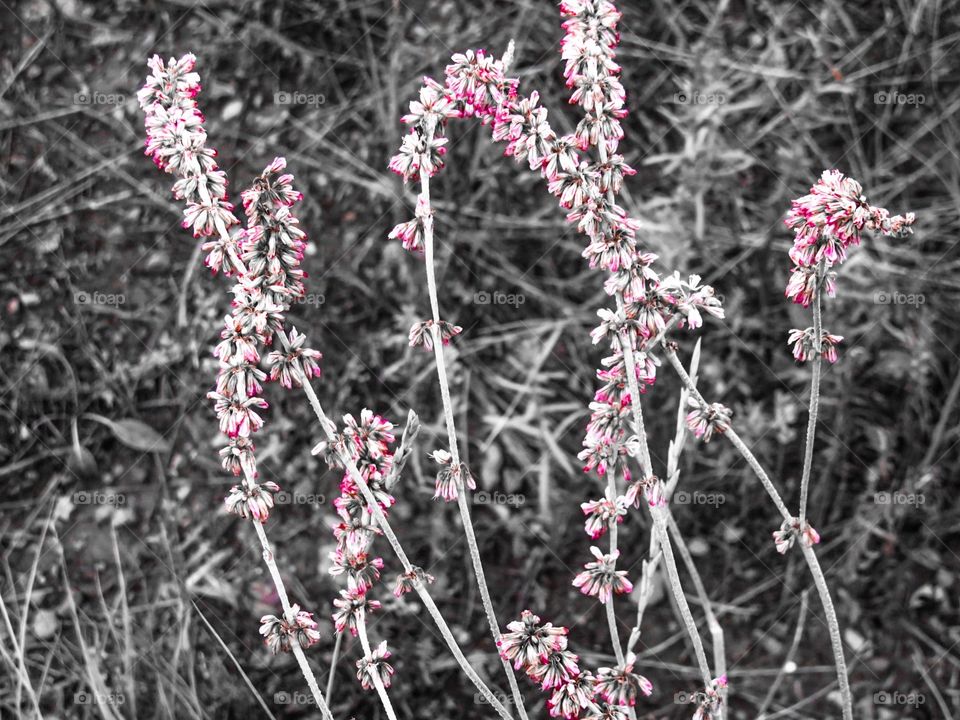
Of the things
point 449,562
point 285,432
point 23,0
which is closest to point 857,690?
point 449,562

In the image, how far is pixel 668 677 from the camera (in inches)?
153

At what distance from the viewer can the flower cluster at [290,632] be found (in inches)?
75.7

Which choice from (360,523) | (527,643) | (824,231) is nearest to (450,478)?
(360,523)

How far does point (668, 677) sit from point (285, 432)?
6.43ft

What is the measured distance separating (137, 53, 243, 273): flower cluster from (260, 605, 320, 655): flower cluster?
2.37 ft

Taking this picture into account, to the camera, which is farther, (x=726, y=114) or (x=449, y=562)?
(x=726, y=114)

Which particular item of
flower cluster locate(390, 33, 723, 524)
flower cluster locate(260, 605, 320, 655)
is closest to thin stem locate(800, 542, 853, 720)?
flower cluster locate(390, 33, 723, 524)

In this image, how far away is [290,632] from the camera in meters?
1.93

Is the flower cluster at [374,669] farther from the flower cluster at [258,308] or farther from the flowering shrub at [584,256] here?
the flower cluster at [258,308]

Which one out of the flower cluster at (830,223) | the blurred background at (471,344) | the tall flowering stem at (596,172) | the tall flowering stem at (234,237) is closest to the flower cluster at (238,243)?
the tall flowering stem at (234,237)

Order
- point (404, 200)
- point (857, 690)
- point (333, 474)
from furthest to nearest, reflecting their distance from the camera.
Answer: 1. point (404, 200)
2. point (333, 474)
3. point (857, 690)

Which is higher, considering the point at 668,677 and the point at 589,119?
the point at 589,119

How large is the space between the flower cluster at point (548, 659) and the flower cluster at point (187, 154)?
2.88 ft

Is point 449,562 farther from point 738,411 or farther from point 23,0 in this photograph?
point 23,0
